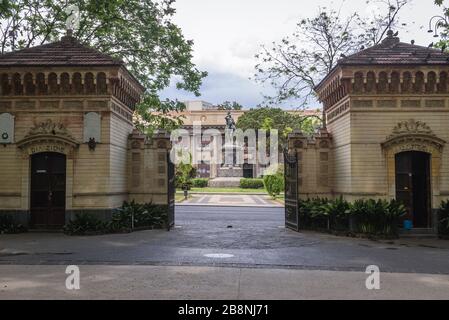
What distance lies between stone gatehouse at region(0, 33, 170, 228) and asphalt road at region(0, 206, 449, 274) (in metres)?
1.37

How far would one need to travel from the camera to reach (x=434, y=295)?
282 inches

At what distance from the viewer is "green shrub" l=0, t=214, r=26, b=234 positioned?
1537 centimetres

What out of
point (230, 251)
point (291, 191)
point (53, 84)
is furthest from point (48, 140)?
point (291, 191)

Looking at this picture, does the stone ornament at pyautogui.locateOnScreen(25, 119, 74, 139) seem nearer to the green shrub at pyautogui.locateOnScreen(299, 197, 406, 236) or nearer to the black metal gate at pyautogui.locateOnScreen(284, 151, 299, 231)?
the black metal gate at pyautogui.locateOnScreen(284, 151, 299, 231)

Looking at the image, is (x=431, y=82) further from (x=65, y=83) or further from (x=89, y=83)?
(x=65, y=83)

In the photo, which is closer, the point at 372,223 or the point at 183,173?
the point at 372,223

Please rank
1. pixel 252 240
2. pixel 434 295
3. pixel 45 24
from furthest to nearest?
pixel 45 24
pixel 252 240
pixel 434 295

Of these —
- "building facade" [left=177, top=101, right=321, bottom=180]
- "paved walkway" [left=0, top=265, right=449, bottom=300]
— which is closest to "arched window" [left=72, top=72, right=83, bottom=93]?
"paved walkway" [left=0, top=265, right=449, bottom=300]

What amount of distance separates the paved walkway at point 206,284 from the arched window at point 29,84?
8.48m

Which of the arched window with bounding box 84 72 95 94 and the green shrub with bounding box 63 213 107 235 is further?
the arched window with bounding box 84 72 95 94

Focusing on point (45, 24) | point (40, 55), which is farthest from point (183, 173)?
point (40, 55)

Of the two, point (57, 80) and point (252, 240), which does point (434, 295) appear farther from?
point (57, 80)

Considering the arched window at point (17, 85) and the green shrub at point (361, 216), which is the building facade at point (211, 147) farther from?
the arched window at point (17, 85)

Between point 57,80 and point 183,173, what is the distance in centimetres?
3394
